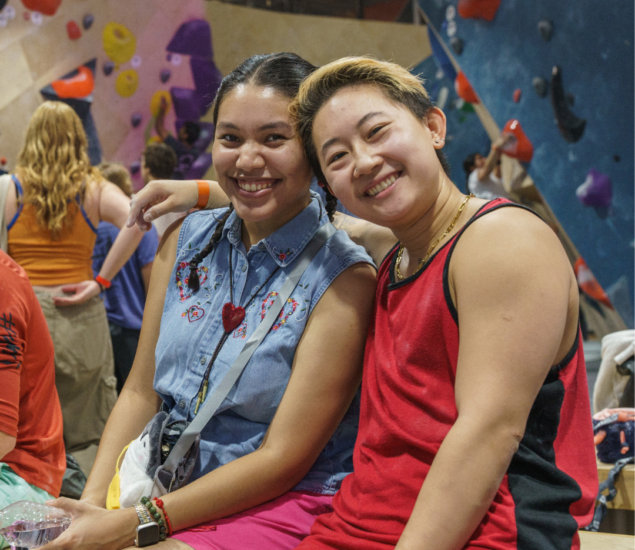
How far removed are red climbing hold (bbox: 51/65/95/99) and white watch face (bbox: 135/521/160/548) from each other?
589 cm

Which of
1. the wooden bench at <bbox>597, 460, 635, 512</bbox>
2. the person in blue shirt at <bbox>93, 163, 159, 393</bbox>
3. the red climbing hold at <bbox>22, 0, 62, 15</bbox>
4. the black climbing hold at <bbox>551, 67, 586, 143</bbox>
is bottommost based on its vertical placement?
the wooden bench at <bbox>597, 460, 635, 512</bbox>

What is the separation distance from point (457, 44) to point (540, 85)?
116 centimetres

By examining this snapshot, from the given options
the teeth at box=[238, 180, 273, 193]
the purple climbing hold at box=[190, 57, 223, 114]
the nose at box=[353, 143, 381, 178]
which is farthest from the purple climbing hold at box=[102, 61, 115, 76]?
the nose at box=[353, 143, 381, 178]

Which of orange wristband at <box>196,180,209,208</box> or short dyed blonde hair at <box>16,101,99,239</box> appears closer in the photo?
orange wristband at <box>196,180,209,208</box>

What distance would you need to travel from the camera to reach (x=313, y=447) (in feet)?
4.84

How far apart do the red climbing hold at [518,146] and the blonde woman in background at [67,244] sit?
453 cm

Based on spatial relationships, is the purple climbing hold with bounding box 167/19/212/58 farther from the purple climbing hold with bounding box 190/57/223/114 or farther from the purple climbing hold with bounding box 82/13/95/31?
the purple climbing hold with bounding box 82/13/95/31

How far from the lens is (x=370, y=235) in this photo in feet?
5.74

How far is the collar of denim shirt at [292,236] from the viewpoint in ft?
5.32

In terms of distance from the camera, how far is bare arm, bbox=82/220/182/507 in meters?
1.71

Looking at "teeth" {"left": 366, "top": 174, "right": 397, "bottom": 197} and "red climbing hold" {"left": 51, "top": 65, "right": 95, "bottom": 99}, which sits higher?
"red climbing hold" {"left": 51, "top": 65, "right": 95, "bottom": 99}

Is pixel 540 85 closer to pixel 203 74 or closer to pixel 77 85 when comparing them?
pixel 203 74

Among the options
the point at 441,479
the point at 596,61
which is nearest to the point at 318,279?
the point at 441,479

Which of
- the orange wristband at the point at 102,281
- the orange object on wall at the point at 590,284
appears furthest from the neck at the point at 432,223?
the orange object on wall at the point at 590,284
